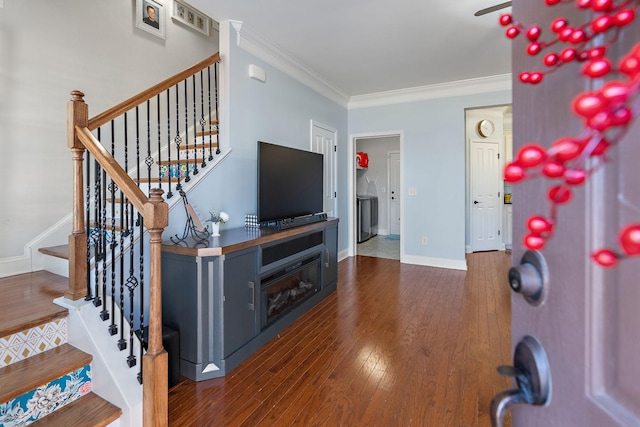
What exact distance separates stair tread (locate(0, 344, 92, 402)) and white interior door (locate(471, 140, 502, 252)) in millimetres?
6017

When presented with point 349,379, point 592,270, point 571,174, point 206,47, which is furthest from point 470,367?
point 206,47

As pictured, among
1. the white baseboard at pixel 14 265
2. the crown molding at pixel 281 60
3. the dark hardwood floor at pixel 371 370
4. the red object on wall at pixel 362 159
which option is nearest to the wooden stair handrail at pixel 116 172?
the dark hardwood floor at pixel 371 370

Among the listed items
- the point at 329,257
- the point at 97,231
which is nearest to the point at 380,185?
the point at 329,257

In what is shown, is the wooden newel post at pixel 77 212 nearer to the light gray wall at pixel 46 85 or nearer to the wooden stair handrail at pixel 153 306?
the wooden stair handrail at pixel 153 306

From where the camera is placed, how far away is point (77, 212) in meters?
1.89

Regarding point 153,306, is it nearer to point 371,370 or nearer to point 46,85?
point 371,370

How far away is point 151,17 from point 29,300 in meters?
3.13

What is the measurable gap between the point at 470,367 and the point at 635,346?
2.16 meters

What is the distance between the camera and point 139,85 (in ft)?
11.2

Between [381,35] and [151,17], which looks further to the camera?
[151,17]

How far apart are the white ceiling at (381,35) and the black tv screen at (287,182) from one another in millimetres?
1160

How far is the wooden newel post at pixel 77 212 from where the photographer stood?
183 cm

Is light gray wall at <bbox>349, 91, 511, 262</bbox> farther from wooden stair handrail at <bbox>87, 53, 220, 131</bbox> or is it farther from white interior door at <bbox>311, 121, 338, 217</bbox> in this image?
wooden stair handrail at <bbox>87, 53, 220, 131</bbox>

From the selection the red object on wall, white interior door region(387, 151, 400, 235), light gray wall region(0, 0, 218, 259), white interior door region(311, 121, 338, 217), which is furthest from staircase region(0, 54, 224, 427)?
white interior door region(387, 151, 400, 235)
